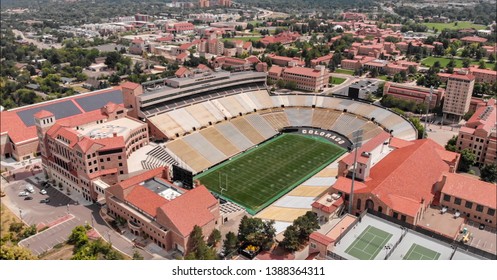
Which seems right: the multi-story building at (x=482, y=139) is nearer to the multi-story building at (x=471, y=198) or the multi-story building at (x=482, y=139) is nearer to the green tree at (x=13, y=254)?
Result: the multi-story building at (x=471, y=198)

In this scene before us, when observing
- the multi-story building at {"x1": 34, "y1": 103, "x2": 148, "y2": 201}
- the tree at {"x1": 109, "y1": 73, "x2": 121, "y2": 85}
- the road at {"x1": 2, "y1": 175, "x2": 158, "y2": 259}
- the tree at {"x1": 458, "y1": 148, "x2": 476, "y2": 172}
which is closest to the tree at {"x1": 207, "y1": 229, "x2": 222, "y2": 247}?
the road at {"x1": 2, "y1": 175, "x2": 158, "y2": 259}

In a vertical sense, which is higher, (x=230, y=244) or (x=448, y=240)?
(x=448, y=240)

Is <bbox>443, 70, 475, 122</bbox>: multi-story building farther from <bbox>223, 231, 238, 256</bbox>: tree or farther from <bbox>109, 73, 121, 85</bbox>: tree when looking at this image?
<bbox>109, 73, 121, 85</bbox>: tree

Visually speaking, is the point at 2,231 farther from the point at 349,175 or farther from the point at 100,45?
the point at 100,45

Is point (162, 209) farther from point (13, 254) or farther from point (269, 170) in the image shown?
point (269, 170)

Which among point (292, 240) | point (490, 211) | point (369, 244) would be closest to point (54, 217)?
point (292, 240)

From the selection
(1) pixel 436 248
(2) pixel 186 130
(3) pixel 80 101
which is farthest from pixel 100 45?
(1) pixel 436 248
